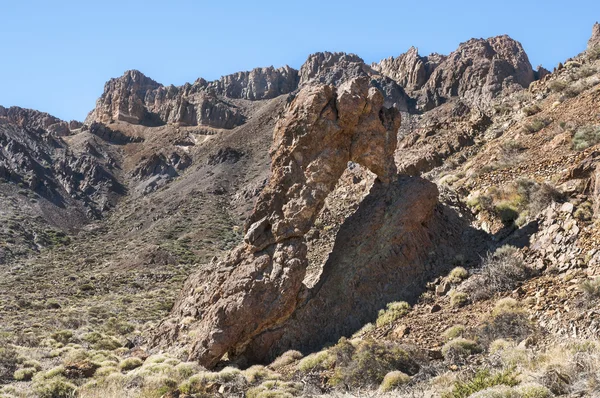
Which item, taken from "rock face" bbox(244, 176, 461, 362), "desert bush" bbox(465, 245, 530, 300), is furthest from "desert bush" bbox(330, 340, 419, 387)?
"desert bush" bbox(465, 245, 530, 300)

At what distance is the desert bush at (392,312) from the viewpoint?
13820mm

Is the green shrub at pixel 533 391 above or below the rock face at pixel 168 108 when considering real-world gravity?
below

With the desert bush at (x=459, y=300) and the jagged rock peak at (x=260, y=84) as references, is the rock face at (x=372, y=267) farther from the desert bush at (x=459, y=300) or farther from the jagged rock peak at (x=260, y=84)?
the jagged rock peak at (x=260, y=84)

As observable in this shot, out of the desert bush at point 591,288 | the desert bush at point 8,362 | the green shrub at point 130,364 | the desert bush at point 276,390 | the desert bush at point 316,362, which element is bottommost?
the desert bush at point 276,390

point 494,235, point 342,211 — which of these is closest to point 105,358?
point 342,211

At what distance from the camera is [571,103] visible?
74.6ft

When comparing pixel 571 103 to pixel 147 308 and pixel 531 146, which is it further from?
pixel 147 308

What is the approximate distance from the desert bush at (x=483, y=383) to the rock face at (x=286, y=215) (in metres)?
6.66

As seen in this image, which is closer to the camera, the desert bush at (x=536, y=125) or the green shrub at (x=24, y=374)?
the green shrub at (x=24, y=374)

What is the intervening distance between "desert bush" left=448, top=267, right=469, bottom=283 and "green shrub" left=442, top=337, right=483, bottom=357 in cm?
300

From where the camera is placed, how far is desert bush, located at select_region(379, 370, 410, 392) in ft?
33.9

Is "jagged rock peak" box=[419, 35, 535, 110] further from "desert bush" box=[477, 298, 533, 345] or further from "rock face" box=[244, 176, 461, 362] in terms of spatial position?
"desert bush" box=[477, 298, 533, 345]

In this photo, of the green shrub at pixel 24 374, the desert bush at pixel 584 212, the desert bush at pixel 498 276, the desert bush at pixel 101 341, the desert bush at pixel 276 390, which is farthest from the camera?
the desert bush at pixel 101 341

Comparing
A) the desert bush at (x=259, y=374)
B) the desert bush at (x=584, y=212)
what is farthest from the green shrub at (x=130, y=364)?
the desert bush at (x=584, y=212)
